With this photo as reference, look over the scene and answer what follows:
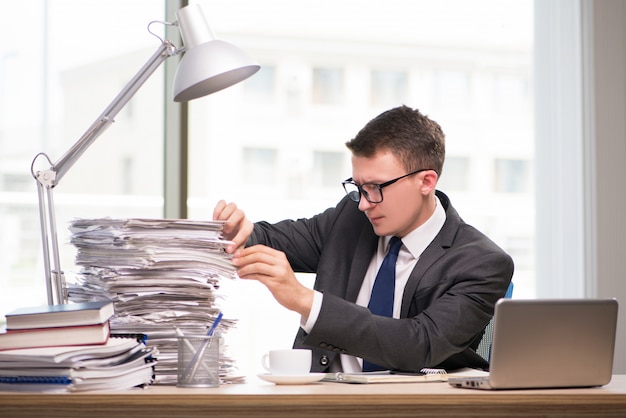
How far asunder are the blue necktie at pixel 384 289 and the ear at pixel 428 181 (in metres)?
0.18

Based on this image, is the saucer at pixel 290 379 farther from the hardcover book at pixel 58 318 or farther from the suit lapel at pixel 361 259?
the suit lapel at pixel 361 259

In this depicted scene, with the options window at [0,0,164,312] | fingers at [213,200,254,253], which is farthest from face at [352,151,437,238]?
window at [0,0,164,312]

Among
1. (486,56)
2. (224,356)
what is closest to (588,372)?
(224,356)

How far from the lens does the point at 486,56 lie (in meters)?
4.88

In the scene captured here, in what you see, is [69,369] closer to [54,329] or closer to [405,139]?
[54,329]

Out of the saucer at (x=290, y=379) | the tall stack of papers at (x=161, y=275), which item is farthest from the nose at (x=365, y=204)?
the saucer at (x=290, y=379)

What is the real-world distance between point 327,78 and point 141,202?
1748 mm

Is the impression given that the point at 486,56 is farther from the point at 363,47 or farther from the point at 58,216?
the point at 58,216

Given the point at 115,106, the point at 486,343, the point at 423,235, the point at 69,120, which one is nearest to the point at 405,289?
the point at 423,235

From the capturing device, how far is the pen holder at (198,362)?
1337mm

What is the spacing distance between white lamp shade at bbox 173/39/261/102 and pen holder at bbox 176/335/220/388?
0.55 metres

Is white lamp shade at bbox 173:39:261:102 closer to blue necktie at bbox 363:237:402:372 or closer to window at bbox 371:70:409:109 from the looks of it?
blue necktie at bbox 363:237:402:372

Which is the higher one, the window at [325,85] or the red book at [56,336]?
the window at [325,85]

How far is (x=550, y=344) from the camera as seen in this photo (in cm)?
134
